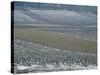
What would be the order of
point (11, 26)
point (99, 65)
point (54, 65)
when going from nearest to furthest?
point (11, 26) → point (54, 65) → point (99, 65)

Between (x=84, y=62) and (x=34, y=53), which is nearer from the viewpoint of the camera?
(x=34, y=53)

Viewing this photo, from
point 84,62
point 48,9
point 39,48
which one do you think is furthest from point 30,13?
point 84,62

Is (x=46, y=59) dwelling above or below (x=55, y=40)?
below

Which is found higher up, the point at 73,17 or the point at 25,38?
the point at 73,17

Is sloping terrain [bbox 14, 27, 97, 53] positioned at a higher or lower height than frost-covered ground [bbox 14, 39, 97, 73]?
higher

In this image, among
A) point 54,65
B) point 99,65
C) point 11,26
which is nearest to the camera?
point 11,26

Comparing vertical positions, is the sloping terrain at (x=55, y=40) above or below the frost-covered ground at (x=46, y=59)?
above

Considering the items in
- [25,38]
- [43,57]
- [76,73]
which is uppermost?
[25,38]

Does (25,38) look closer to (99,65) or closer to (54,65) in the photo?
(54,65)
